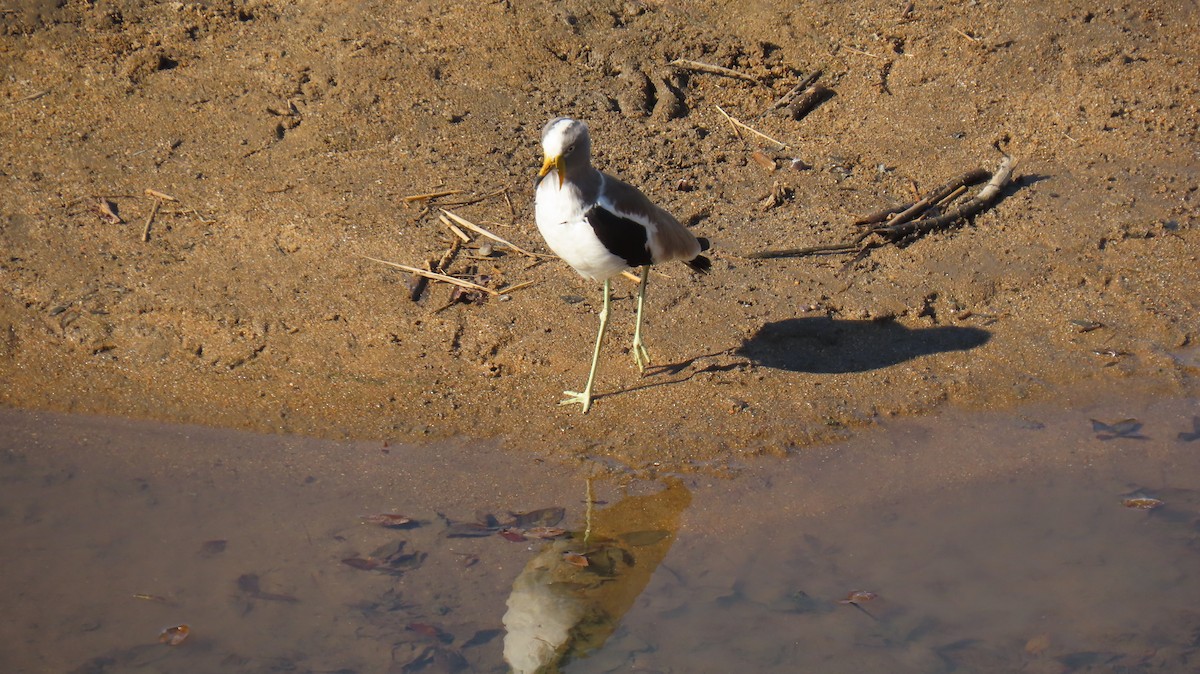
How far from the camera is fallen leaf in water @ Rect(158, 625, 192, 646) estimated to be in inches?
164

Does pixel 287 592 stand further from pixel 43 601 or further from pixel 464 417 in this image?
pixel 464 417

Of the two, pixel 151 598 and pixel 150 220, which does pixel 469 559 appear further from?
pixel 150 220

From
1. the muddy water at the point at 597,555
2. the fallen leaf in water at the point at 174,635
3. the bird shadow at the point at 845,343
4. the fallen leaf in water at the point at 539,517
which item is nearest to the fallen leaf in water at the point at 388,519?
the muddy water at the point at 597,555

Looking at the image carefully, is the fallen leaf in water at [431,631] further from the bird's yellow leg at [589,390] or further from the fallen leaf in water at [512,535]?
the bird's yellow leg at [589,390]

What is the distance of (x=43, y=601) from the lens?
4.30 metres

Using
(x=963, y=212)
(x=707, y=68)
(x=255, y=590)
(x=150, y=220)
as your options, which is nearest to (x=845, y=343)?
(x=963, y=212)

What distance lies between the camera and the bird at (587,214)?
4.82 metres

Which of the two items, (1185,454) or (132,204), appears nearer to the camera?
(1185,454)

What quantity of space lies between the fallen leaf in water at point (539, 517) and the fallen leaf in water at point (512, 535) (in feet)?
0.10

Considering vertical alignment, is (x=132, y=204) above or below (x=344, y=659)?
above

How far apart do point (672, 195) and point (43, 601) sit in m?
3.94

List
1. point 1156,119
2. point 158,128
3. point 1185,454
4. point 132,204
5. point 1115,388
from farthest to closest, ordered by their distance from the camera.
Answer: point 1156,119 → point 158,128 → point 132,204 → point 1115,388 → point 1185,454

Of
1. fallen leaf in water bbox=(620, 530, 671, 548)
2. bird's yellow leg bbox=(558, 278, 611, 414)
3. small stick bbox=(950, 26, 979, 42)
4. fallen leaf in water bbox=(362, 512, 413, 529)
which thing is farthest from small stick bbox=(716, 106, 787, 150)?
fallen leaf in water bbox=(362, 512, 413, 529)

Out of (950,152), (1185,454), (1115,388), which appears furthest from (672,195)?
(1185,454)
